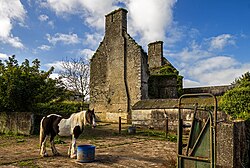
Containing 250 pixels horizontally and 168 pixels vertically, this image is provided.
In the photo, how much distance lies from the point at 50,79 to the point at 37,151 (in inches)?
327

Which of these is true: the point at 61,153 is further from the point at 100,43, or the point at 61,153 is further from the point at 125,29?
the point at 100,43

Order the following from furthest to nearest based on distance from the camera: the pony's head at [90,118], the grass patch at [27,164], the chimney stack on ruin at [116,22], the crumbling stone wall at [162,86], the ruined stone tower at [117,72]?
the chimney stack on ruin at [116,22] < the crumbling stone wall at [162,86] < the ruined stone tower at [117,72] < the pony's head at [90,118] < the grass patch at [27,164]

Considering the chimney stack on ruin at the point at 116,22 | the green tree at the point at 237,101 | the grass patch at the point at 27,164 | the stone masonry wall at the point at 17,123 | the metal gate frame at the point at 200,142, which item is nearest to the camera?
the metal gate frame at the point at 200,142

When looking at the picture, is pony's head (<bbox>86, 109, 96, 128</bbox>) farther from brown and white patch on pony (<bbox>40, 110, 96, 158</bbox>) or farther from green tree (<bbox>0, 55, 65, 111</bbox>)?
green tree (<bbox>0, 55, 65, 111</bbox>)

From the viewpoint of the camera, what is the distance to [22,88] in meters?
14.4

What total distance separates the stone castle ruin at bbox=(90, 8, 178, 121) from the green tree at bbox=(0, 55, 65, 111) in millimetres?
9837

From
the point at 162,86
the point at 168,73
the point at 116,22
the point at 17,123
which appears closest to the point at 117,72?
the point at 162,86

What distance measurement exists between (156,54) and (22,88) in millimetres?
19618

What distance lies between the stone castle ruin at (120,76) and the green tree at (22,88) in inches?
387

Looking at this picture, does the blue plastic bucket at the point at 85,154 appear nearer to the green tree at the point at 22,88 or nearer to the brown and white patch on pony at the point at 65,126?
the brown and white patch on pony at the point at 65,126

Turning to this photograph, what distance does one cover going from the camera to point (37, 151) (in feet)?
28.6

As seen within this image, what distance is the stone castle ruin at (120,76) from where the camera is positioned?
24047mm

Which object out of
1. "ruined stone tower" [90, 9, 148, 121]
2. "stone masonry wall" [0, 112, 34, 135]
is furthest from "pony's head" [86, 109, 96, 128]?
"ruined stone tower" [90, 9, 148, 121]

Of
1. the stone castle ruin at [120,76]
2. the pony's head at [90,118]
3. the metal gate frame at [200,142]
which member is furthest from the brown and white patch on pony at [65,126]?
the stone castle ruin at [120,76]
